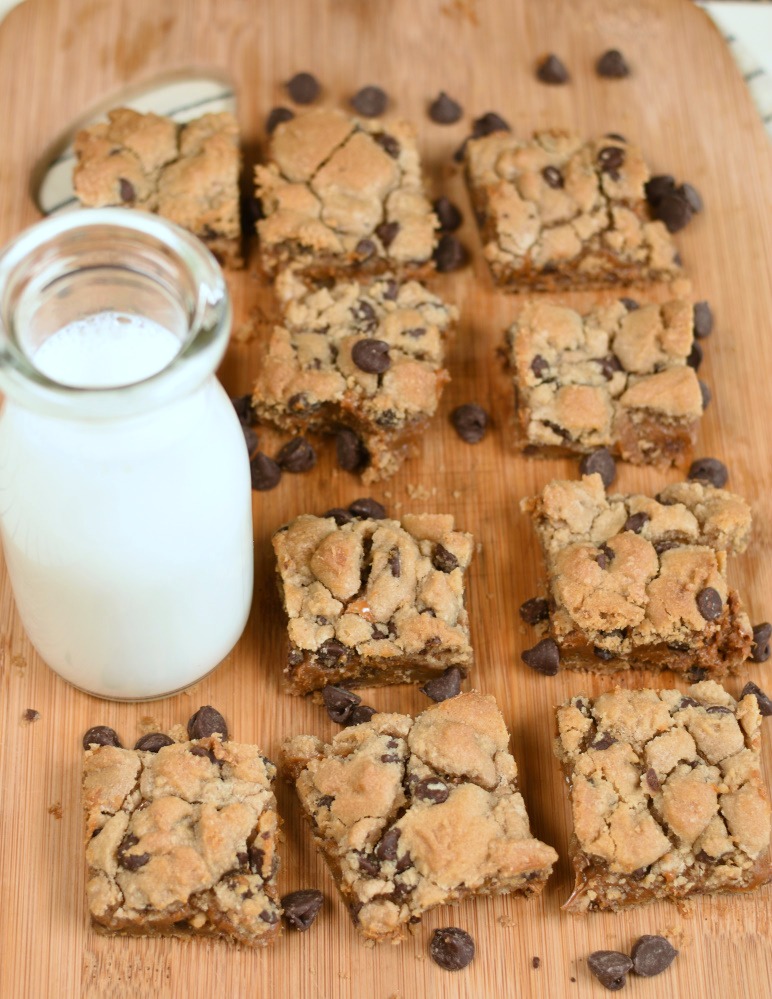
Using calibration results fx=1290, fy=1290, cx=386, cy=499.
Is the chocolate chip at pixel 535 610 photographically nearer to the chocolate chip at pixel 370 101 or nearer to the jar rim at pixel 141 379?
the jar rim at pixel 141 379

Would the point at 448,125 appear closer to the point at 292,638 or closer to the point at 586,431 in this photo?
the point at 586,431

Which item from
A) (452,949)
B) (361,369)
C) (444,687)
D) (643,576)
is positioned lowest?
→ (452,949)

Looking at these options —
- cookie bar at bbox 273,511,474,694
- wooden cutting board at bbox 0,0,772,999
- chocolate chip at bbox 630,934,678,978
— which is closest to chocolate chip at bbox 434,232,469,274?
wooden cutting board at bbox 0,0,772,999

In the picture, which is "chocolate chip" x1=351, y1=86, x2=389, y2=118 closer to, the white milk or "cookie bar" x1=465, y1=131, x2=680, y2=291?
"cookie bar" x1=465, y1=131, x2=680, y2=291

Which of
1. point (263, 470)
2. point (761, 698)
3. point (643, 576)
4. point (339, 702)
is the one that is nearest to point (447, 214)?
point (263, 470)

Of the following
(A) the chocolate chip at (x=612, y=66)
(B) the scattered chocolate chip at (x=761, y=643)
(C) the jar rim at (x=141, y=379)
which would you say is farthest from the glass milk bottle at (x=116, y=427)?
(A) the chocolate chip at (x=612, y=66)

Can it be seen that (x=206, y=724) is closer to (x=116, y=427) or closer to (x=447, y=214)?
(x=116, y=427)

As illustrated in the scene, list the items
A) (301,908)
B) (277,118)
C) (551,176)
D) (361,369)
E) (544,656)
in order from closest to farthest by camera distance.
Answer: (301,908), (544,656), (361,369), (551,176), (277,118)

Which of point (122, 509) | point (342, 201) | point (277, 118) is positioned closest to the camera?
point (122, 509)
